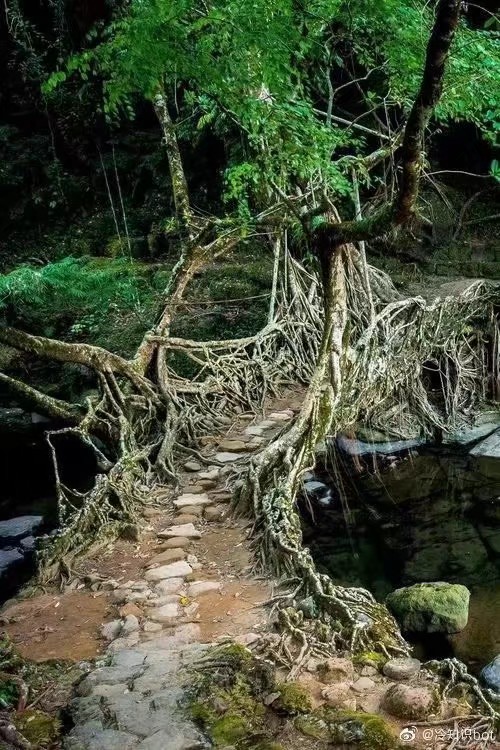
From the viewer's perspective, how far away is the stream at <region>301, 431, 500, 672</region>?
16.2 ft

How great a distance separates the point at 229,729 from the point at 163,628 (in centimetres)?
112

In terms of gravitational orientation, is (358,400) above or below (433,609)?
above

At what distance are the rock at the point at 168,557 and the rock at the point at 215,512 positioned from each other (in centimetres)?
61

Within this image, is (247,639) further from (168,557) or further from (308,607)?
(168,557)

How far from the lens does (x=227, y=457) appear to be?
253 inches

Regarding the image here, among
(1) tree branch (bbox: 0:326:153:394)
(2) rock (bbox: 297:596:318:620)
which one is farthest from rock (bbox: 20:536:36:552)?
(2) rock (bbox: 297:596:318:620)

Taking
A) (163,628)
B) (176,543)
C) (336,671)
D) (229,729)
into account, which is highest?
(229,729)

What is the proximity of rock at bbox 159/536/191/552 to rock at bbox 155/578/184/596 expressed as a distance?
0.51 meters

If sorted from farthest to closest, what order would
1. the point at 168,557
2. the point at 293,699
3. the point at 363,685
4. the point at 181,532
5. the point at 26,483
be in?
the point at 26,483 → the point at 181,532 → the point at 168,557 → the point at 363,685 → the point at 293,699

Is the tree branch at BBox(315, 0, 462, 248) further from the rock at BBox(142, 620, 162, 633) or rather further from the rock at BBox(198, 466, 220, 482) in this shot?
the rock at BBox(142, 620, 162, 633)

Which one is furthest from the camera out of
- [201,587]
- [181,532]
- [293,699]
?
[181,532]

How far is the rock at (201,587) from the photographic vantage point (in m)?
4.09

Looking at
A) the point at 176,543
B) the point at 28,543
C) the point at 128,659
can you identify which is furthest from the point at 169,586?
the point at 28,543

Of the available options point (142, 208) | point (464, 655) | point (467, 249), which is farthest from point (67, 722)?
point (142, 208)
